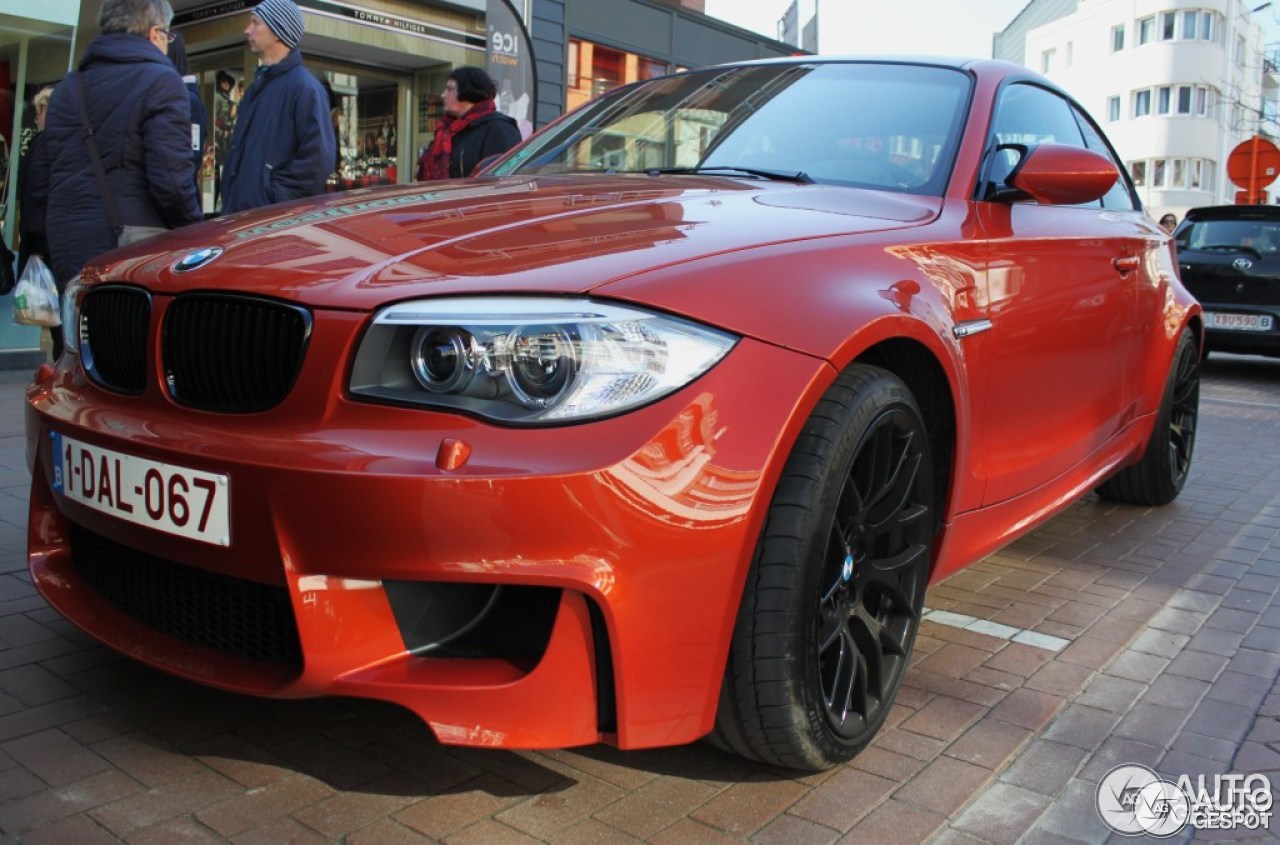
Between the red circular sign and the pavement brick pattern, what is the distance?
18.4 metres

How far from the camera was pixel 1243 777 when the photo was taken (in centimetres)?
249

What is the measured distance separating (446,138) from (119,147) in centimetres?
194

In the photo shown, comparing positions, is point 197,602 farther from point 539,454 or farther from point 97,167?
point 97,167

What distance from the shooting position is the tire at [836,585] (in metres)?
2.11

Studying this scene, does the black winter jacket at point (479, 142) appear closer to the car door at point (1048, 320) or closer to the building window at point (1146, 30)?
the car door at point (1048, 320)

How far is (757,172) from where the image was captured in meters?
3.19

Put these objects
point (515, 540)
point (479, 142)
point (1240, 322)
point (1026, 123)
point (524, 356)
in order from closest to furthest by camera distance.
→ point (515, 540) → point (524, 356) → point (1026, 123) → point (479, 142) → point (1240, 322)

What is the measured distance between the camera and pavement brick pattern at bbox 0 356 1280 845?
2172 millimetres

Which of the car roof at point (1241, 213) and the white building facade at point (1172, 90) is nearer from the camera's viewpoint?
the car roof at point (1241, 213)

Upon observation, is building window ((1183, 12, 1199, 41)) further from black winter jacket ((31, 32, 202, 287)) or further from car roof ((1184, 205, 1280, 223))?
black winter jacket ((31, 32, 202, 287))

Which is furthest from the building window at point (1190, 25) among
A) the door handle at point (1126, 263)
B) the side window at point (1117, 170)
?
the door handle at point (1126, 263)

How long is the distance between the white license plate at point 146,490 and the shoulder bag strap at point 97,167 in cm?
243

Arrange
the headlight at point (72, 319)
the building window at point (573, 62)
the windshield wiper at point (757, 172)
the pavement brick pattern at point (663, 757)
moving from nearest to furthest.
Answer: the pavement brick pattern at point (663, 757)
the headlight at point (72, 319)
the windshield wiper at point (757, 172)
the building window at point (573, 62)

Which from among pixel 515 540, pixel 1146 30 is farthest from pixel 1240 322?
pixel 1146 30
